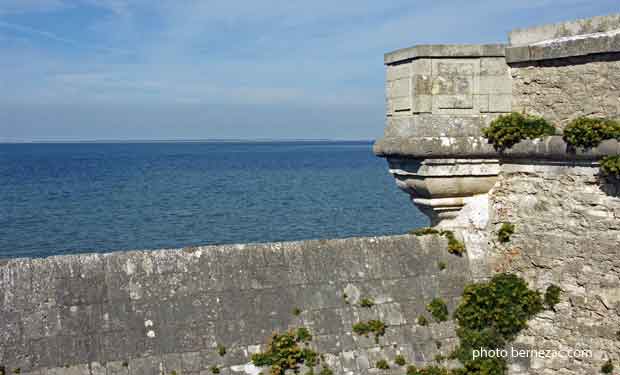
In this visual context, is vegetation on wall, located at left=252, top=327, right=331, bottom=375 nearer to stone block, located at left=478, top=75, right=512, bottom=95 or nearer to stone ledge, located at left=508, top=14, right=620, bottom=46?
stone block, located at left=478, top=75, right=512, bottom=95

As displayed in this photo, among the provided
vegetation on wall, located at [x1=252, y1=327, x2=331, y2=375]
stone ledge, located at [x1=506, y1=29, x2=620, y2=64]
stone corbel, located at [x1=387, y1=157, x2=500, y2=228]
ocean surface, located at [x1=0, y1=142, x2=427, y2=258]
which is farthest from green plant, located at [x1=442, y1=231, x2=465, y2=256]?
ocean surface, located at [x1=0, y1=142, x2=427, y2=258]

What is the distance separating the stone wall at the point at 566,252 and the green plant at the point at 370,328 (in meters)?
1.54

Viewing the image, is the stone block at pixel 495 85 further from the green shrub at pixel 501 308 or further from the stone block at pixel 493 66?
the green shrub at pixel 501 308

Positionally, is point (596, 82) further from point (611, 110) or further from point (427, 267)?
point (427, 267)

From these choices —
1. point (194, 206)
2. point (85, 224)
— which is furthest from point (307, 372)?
point (194, 206)

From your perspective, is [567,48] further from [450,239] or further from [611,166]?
[450,239]

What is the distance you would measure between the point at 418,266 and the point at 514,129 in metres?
1.74

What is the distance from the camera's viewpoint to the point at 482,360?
7684mm

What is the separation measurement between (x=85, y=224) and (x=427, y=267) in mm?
33133

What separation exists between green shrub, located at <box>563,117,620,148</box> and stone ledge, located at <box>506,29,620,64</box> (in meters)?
0.66

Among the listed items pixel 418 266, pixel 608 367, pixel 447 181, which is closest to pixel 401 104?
pixel 447 181

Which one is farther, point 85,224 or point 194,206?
point 194,206

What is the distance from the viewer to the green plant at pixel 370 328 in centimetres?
745

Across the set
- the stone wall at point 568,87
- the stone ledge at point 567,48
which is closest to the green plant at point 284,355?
the stone wall at point 568,87
